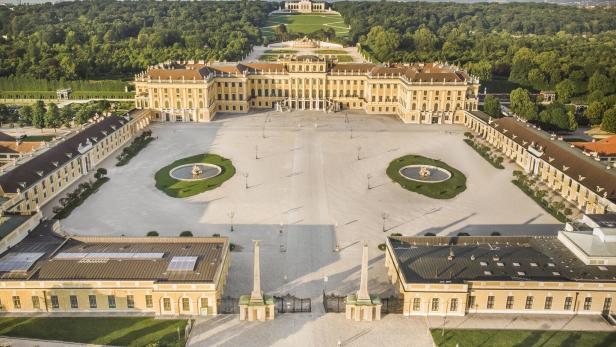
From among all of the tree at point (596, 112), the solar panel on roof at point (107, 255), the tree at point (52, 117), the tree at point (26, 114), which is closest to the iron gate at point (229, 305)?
the solar panel on roof at point (107, 255)

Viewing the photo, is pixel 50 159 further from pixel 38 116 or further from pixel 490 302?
pixel 490 302

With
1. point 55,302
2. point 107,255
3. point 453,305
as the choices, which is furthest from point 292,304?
point 55,302

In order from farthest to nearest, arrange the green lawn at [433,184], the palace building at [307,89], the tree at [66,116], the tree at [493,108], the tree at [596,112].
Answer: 1. the palace building at [307,89]
2. the tree at [493,108]
3. the tree at [596,112]
4. the tree at [66,116]
5. the green lawn at [433,184]

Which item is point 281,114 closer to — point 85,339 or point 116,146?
point 116,146

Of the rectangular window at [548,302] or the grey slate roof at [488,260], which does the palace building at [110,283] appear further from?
the rectangular window at [548,302]

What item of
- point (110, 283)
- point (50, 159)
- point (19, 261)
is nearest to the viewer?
point (110, 283)

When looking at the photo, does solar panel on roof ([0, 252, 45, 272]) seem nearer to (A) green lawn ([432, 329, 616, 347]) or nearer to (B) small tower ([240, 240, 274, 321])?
(B) small tower ([240, 240, 274, 321])

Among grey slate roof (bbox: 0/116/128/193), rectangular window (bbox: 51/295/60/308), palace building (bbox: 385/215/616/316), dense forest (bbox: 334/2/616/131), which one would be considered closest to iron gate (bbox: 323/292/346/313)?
palace building (bbox: 385/215/616/316)
